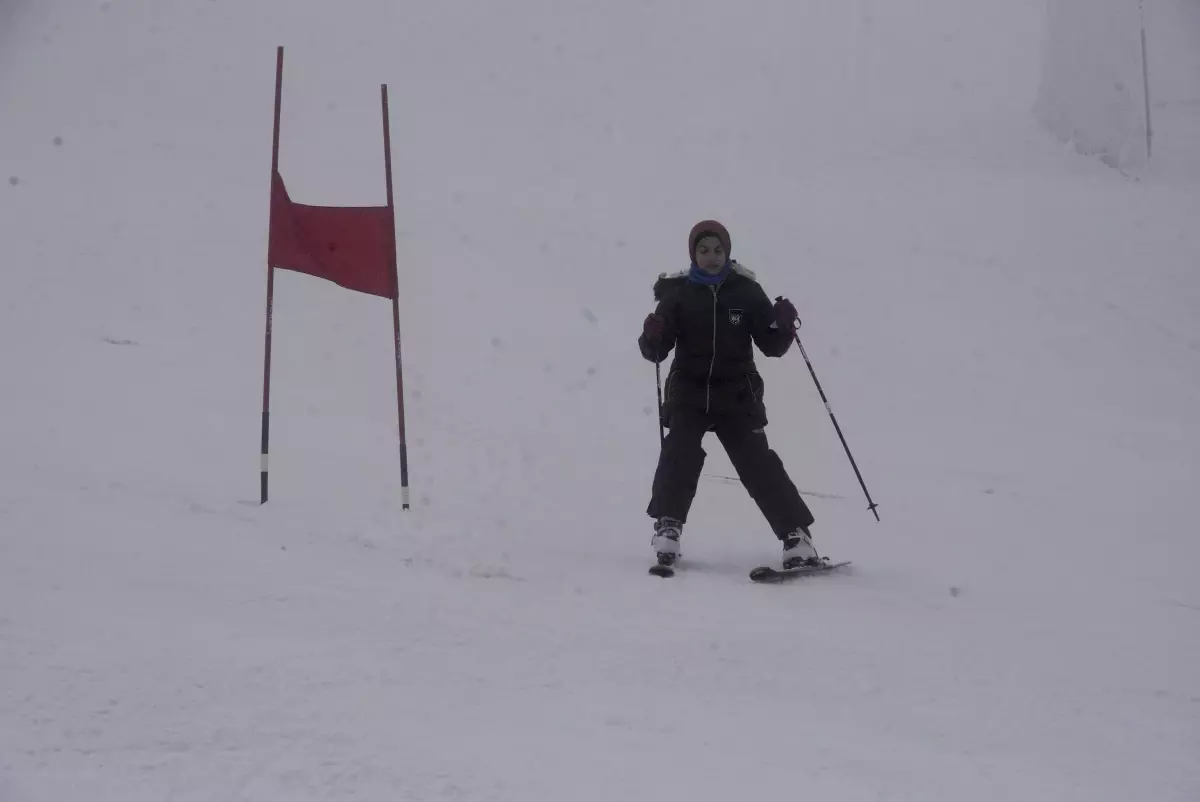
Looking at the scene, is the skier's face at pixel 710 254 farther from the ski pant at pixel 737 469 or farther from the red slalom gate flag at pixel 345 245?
the red slalom gate flag at pixel 345 245

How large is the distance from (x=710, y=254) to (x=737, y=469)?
100 centimetres

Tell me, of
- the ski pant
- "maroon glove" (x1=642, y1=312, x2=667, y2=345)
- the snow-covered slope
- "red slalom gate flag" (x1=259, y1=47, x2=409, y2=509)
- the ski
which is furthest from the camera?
"red slalom gate flag" (x1=259, y1=47, x2=409, y2=509)

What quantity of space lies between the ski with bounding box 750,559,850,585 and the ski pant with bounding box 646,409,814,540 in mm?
178

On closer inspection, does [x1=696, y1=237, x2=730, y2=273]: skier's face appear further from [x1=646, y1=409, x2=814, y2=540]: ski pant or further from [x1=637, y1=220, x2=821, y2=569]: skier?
[x1=646, y1=409, x2=814, y2=540]: ski pant

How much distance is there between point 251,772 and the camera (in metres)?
2.94

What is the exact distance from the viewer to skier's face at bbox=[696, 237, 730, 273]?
5.27 metres

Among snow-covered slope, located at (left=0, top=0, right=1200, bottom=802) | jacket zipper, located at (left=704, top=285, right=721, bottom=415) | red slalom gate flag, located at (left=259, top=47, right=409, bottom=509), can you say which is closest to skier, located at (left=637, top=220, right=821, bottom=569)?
jacket zipper, located at (left=704, top=285, right=721, bottom=415)

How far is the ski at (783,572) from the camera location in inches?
197

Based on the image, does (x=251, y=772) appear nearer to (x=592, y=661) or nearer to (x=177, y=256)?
(x=592, y=661)

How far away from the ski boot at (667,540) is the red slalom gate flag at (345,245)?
1758mm

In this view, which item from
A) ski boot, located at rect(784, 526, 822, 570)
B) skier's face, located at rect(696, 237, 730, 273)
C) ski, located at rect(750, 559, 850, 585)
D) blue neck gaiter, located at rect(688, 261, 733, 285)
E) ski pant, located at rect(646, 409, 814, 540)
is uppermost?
skier's face, located at rect(696, 237, 730, 273)

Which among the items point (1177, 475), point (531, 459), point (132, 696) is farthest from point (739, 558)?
point (1177, 475)

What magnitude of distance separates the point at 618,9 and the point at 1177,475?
27.5 m

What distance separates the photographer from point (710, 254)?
5.27m
